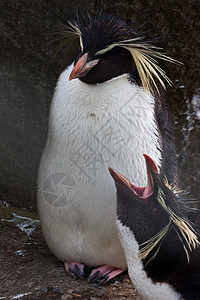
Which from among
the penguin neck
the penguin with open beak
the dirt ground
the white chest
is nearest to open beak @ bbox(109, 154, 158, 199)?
the penguin with open beak

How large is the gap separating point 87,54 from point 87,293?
0.98m

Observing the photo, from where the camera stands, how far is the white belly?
2471 mm

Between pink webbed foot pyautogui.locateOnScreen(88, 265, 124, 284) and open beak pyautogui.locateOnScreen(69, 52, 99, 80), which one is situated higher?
open beak pyautogui.locateOnScreen(69, 52, 99, 80)

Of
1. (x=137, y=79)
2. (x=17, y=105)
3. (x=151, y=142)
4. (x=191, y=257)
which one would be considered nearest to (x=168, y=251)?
(x=191, y=257)

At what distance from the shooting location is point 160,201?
203cm

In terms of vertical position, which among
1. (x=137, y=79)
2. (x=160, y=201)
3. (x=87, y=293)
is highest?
(x=137, y=79)

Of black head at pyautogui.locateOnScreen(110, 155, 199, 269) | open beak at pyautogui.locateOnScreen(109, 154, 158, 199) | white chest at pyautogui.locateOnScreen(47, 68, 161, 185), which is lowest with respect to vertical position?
black head at pyautogui.locateOnScreen(110, 155, 199, 269)

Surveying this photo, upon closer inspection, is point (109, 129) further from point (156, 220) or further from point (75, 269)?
point (75, 269)

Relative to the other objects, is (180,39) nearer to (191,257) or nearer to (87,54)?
(87,54)

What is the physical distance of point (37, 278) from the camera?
8.54 feet

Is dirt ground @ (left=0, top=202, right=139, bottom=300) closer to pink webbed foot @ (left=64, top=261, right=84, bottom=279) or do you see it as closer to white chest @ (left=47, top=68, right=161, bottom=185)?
pink webbed foot @ (left=64, top=261, right=84, bottom=279)

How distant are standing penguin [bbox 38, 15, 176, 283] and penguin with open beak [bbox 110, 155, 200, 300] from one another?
1.30 ft

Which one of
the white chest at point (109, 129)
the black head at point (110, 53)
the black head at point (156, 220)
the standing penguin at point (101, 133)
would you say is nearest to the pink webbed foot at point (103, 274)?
the standing penguin at point (101, 133)

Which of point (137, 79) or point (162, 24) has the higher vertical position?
point (162, 24)
